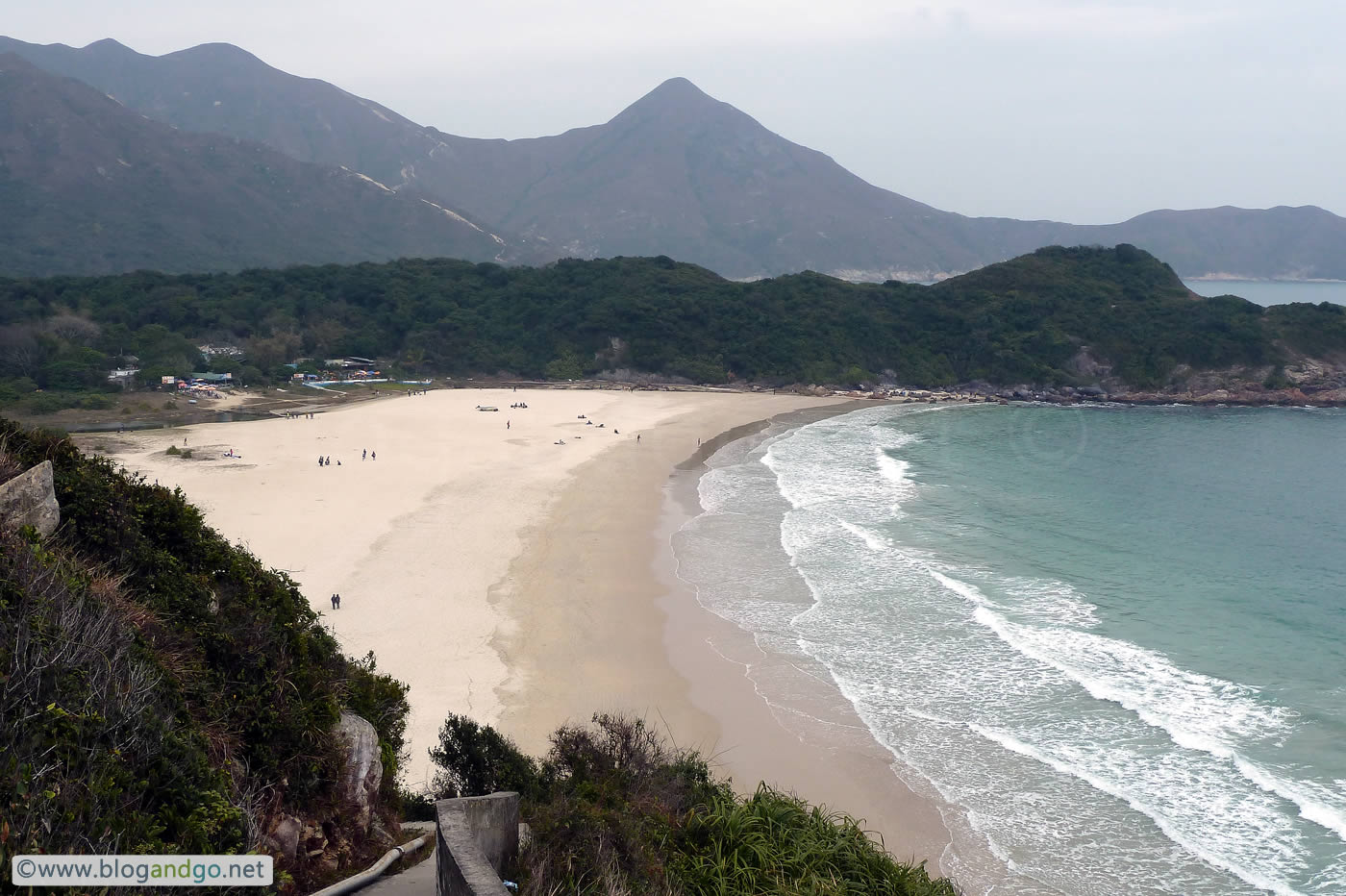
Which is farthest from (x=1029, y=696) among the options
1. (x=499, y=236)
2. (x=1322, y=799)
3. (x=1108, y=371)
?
(x=499, y=236)

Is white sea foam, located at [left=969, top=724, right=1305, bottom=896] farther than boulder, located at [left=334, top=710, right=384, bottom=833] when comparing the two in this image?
Yes

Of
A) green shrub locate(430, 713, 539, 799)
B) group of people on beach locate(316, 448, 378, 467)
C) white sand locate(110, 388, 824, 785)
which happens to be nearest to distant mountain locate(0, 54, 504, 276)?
white sand locate(110, 388, 824, 785)

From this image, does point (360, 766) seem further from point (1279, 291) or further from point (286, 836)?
point (1279, 291)

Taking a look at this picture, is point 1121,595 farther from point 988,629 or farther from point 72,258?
point 72,258

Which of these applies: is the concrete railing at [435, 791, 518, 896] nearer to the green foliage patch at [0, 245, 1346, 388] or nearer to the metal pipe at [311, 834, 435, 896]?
the metal pipe at [311, 834, 435, 896]

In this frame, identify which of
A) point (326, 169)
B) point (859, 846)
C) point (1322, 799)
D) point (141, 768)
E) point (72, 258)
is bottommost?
point (1322, 799)

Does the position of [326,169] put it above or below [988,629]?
above

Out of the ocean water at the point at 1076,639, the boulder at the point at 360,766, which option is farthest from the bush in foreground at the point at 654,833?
the ocean water at the point at 1076,639

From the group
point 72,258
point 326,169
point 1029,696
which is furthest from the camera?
point 326,169
